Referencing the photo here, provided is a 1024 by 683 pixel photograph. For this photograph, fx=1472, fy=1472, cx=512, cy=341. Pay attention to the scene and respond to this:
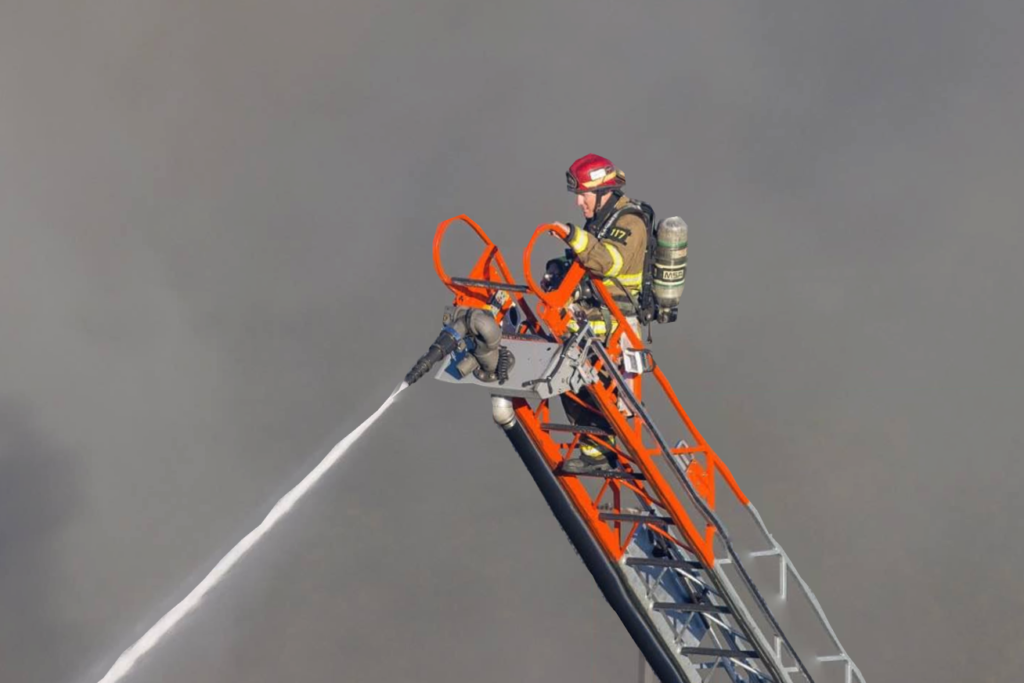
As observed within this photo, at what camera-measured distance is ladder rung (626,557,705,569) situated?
13.5 m

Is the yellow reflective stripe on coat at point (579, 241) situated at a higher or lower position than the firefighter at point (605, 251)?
lower

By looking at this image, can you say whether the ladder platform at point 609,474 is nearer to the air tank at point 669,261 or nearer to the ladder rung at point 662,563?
the ladder rung at point 662,563

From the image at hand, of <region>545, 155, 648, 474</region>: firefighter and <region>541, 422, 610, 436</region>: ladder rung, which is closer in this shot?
<region>545, 155, 648, 474</region>: firefighter

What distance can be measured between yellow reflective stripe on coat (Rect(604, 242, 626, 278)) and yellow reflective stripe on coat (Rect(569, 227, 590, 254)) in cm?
32

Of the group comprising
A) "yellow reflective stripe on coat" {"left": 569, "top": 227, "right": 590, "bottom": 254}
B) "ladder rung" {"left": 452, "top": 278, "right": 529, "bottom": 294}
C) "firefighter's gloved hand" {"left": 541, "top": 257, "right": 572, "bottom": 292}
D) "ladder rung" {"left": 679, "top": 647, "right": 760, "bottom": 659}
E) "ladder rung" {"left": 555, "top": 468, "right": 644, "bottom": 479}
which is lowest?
"ladder rung" {"left": 679, "top": 647, "right": 760, "bottom": 659}

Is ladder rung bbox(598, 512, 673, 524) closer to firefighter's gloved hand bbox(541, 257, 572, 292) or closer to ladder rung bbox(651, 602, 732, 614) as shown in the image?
ladder rung bbox(651, 602, 732, 614)

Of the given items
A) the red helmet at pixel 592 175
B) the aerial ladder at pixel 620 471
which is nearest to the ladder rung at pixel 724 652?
the aerial ladder at pixel 620 471

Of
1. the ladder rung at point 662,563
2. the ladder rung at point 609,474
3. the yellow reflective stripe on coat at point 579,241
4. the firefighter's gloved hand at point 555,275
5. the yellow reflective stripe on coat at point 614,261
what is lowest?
the ladder rung at point 662,563

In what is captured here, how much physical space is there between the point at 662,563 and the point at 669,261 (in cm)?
277

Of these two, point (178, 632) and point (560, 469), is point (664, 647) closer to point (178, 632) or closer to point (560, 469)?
point (560, 469)

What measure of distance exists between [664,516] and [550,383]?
195 cm

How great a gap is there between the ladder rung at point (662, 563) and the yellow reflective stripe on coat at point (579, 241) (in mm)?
3047

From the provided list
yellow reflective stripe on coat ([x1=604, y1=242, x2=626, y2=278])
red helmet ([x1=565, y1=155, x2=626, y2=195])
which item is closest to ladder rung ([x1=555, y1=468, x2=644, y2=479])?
yellow reflective stripe on coat ([x1=604, y1=242, x2=626, y2=278])

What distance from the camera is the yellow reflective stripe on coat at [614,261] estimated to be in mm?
12820
